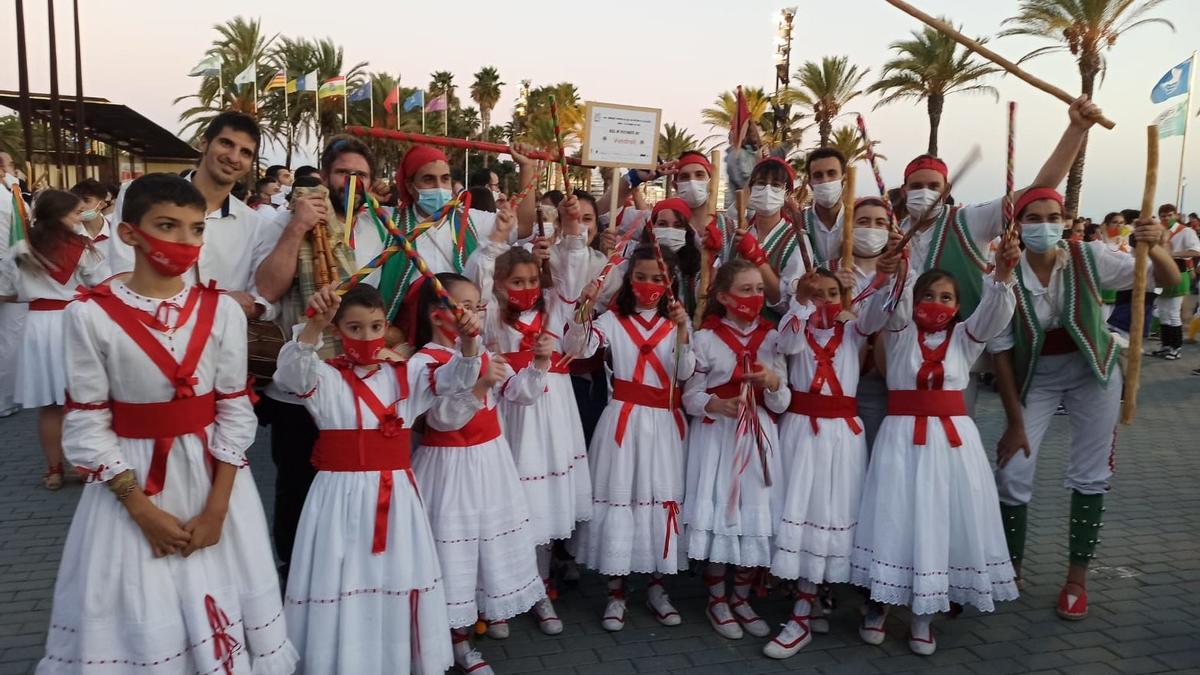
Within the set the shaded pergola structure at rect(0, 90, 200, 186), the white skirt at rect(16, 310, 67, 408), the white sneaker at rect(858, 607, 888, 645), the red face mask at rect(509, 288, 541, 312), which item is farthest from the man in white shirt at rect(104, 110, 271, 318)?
the shaded pergola structure at rect(0, 90, 200, 186)

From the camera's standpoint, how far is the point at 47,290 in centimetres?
730

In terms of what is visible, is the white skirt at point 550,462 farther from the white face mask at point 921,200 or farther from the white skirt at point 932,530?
the white face mask at point 921,200

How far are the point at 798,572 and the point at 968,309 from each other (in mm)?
1823

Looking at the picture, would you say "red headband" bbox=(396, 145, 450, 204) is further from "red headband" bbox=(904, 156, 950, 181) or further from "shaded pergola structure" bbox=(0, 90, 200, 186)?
"shaded pergola structure" bbox=(0, 90, 200, 186)

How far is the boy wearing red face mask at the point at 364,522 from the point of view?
358 centimetres

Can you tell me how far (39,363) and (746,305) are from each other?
19.7 ft

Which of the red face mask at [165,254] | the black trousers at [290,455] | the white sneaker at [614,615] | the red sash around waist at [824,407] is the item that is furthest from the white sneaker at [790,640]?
the red face mask at [165,254]

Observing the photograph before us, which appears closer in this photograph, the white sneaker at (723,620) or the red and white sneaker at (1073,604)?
the white sneaker at (723,620)

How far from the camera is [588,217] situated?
5.81 metres

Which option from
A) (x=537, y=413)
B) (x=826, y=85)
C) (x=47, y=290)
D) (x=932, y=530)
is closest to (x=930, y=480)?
(x=932, y=530)

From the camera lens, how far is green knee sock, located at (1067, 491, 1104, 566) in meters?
4.93

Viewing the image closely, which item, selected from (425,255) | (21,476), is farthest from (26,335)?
(425,255)

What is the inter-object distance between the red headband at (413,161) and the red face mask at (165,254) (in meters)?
1.65

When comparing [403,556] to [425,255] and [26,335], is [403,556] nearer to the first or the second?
[425,255]
